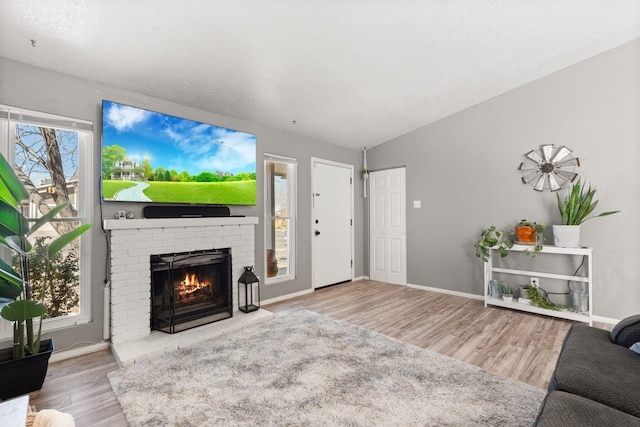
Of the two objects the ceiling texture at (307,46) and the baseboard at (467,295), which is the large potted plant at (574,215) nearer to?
the baseboard at (467,295)

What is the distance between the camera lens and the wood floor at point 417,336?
6.22 ft

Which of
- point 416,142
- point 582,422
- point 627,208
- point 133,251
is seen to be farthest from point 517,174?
point 133,251

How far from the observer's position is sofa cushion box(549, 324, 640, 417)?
44.7 inches

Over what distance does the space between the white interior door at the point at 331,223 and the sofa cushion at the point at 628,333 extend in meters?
3.40

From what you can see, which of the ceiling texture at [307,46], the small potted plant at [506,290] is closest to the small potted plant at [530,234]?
the small potted plant at [506,290]

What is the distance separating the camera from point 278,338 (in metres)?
2.74

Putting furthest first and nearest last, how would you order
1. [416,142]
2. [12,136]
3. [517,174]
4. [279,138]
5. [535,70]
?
[416,142] → [279,138] → [517,174] → [535,70] → [12,136]

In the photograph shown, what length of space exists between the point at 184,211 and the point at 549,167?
4258mm

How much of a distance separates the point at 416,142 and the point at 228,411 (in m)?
4.29

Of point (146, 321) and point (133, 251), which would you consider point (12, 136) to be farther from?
point (146, 321)

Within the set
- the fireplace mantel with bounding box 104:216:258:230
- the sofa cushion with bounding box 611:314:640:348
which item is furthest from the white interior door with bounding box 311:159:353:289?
the sofa cushion with bounding box 611:314:640:348

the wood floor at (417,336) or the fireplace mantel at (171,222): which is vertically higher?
the fireplace mantel at (171,222)

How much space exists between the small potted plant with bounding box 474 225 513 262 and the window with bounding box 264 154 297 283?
98.7 inches

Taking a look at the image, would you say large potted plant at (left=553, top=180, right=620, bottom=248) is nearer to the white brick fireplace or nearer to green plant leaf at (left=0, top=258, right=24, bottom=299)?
the white brick fireplace
